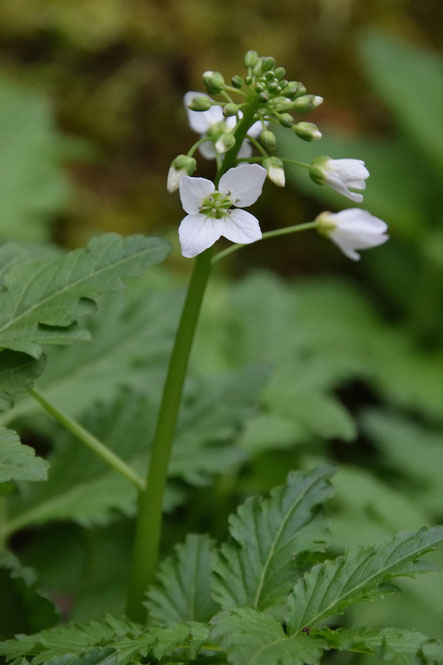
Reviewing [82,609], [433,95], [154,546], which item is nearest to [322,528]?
[154,546]

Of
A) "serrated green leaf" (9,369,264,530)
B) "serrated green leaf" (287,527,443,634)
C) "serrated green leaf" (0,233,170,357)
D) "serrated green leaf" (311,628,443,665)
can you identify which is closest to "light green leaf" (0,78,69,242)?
"serrated green leaf" (9,369,264,530)

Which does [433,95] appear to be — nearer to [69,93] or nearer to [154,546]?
[69,93]

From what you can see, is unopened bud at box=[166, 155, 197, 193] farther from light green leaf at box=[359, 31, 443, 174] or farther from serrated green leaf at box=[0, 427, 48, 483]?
light green leaf at box=[359, 31, 443, 174]

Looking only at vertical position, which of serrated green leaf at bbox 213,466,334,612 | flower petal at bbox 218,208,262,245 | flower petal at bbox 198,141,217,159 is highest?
flower petal at bbox 198,141,217,159

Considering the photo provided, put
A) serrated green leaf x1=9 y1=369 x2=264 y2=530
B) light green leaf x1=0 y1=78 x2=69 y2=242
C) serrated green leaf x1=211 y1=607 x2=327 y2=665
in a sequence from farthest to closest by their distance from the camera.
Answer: light green leaf x1=0 y1=78 x2=69 y2=242
serrated green leaf x1=9 y1=369 x2=264 y2=530
serrated green leaf x1=211 y1=607 x2=327 y2=665

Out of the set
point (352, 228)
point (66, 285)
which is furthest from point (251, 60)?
point (66, 285)

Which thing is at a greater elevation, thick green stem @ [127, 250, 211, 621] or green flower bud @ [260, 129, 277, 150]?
green flower bud @ [260, 129, 277, 150]

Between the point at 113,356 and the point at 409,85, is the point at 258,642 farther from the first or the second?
the point at 409,85

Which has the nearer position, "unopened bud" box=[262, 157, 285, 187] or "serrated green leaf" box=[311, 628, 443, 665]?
"serrated green leaf" box=[311, 628, 443, 665]
